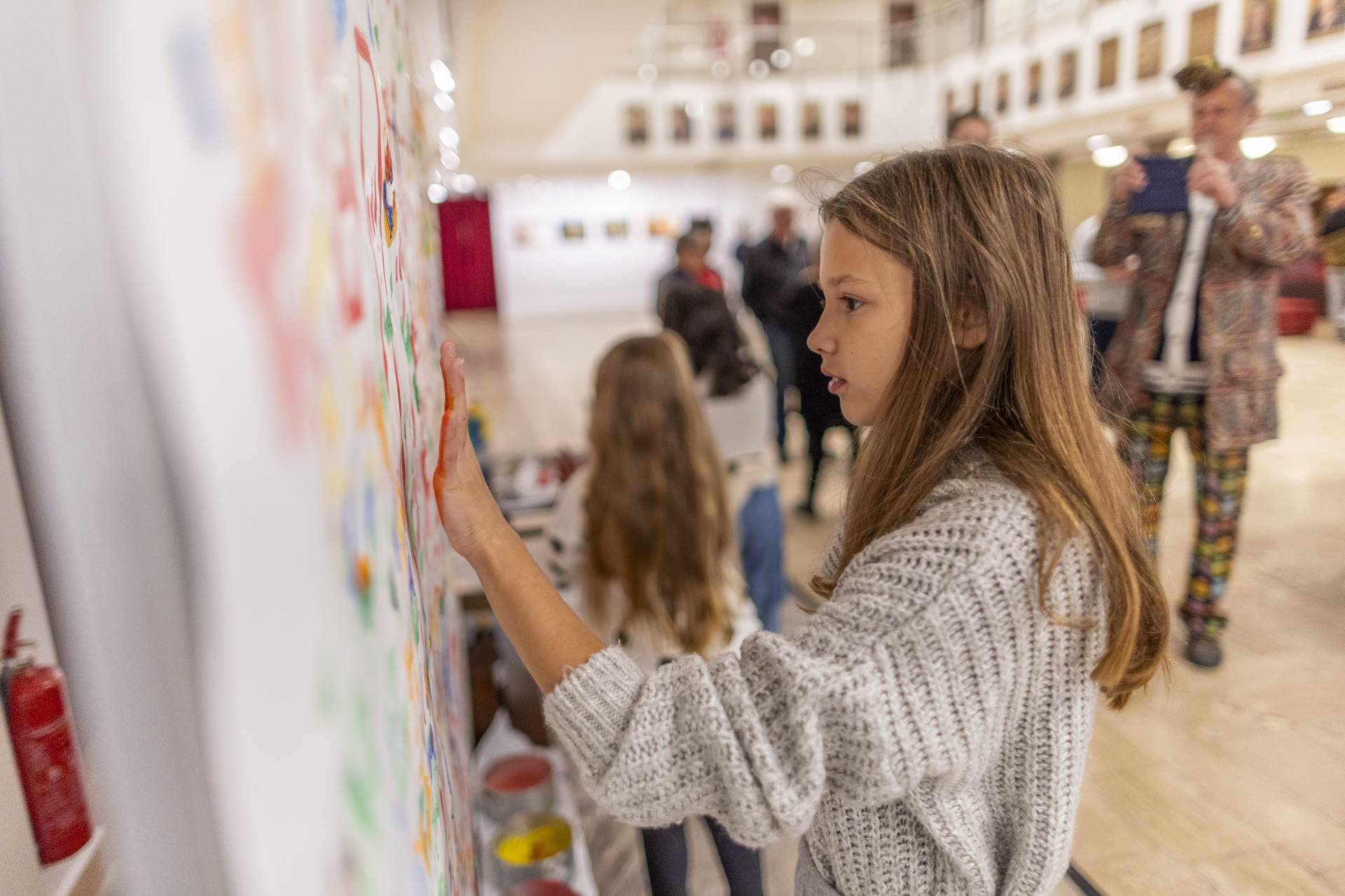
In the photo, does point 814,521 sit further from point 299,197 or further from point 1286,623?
point 299,197

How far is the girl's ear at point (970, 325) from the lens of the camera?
1054 mm

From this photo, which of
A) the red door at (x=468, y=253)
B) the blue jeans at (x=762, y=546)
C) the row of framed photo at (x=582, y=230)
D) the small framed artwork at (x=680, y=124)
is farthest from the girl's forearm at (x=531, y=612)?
the red door at (x=468, y=253)

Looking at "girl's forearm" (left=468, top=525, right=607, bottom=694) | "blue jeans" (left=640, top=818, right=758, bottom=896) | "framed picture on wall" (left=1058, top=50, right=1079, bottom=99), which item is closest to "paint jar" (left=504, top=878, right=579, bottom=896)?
"blue jeans" (left=640, top=818, right=758, bottom=896)

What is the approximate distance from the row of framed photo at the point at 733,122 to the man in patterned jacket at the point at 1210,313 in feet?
35.1

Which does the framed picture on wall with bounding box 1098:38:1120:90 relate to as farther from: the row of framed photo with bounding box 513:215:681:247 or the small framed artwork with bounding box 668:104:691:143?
the row of framed photo with bounding box 513:215:681:247

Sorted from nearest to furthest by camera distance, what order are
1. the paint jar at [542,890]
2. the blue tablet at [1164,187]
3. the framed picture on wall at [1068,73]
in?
the paint jar at [542,890] < the blue tablet at [1164,187] < the framed picture on wall at [1068,73]

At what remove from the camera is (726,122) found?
44.1 ft

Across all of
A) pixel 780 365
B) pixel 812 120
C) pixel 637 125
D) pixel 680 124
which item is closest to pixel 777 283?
pixel 780 365

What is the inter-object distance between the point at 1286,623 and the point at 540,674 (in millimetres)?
2559

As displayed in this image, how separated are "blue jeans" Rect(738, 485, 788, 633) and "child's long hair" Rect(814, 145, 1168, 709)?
1765 millimetres

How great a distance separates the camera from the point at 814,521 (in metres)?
5.10

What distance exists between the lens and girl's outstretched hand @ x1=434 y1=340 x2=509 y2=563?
1084 millimetres

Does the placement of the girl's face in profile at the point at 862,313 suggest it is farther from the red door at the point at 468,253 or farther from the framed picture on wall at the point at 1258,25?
the red door at the point at 468,253

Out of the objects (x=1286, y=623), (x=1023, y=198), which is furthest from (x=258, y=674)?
(x=1286, y=623)
